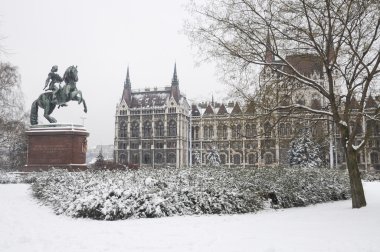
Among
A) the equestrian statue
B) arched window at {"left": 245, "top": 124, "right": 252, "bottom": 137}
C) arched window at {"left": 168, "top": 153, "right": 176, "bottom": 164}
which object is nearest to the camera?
arched window at {"left": 245, "top": 124, "right": 252, "bottom": 137}

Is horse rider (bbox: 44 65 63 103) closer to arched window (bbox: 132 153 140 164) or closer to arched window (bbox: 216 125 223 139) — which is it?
arched window (bbox: 216 125 223 139)

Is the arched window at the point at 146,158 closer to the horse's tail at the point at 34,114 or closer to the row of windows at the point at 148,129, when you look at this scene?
the row of windows at the point at 148,129

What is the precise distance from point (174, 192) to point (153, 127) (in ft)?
275

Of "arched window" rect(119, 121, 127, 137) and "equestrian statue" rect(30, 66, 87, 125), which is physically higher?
"arched window" rect(119, 121, 127, 137)

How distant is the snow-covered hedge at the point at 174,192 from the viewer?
1038cm

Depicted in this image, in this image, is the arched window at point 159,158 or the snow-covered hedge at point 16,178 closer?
the snow-covered hedge at point 16,178

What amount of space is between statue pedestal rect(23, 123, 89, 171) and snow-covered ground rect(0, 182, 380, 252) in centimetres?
1003

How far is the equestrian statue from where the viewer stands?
22.9 meters

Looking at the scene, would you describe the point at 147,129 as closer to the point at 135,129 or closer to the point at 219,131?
the point at 135,129

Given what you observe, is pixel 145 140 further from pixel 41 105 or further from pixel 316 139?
pixel 316 139

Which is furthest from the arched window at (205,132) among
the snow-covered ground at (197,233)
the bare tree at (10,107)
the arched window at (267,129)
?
the snow-covered ground at (197,233)

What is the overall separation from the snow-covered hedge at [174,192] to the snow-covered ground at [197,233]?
0.52 m

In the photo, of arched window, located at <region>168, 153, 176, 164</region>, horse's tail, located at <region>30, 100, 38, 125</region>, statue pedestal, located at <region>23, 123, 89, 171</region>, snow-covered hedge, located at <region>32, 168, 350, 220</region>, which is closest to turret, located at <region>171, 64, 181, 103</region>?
arched window, located at <region>168, 153, 176, 164</region>

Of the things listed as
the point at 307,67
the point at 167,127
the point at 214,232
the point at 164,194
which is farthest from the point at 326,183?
the point at 167,127
